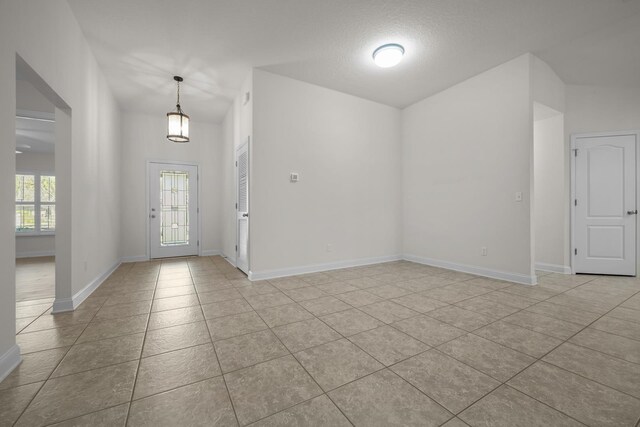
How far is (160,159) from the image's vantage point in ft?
18.7

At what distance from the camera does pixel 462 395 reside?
1439 mm

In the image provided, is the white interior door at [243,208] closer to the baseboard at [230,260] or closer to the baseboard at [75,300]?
the baseboard at [230,260]

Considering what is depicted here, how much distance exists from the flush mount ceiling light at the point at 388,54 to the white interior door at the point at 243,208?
87.2 inches

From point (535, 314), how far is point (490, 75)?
10.9ft

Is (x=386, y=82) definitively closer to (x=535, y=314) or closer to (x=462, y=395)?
(x=535, y=314)

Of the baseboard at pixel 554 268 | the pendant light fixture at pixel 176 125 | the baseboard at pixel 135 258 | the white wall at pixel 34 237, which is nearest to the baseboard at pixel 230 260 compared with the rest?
the baseboard at pixel 135 258

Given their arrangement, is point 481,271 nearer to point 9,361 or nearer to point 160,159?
point 9,361

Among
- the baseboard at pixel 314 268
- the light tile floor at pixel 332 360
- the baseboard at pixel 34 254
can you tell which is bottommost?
the light tile floor at pixel 332 360

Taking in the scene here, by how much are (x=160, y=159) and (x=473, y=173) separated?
20.1ft

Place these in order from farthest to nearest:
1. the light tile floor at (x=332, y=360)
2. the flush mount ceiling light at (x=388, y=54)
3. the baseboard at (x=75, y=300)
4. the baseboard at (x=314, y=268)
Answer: the baseboard at (x=314, y=268), the flush mount ceiling light at (x=388, y=54), the baseboard at (x=75, y=300), the light tile floor at (x=332, y=360)

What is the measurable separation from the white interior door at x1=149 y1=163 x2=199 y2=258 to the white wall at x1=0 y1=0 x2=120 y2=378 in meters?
0.75

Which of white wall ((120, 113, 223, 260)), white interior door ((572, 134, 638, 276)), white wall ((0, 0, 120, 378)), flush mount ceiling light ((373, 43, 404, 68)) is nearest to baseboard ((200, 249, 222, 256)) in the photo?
white wall ((120, 113, 223, 260))

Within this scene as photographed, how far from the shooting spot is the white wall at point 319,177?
3.92 m

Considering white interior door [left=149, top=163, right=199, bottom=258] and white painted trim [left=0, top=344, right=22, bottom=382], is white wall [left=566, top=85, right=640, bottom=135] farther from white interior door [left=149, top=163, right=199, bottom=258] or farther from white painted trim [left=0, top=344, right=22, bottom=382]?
white interior door [left=149, top=163, right=199, bottom=258]
